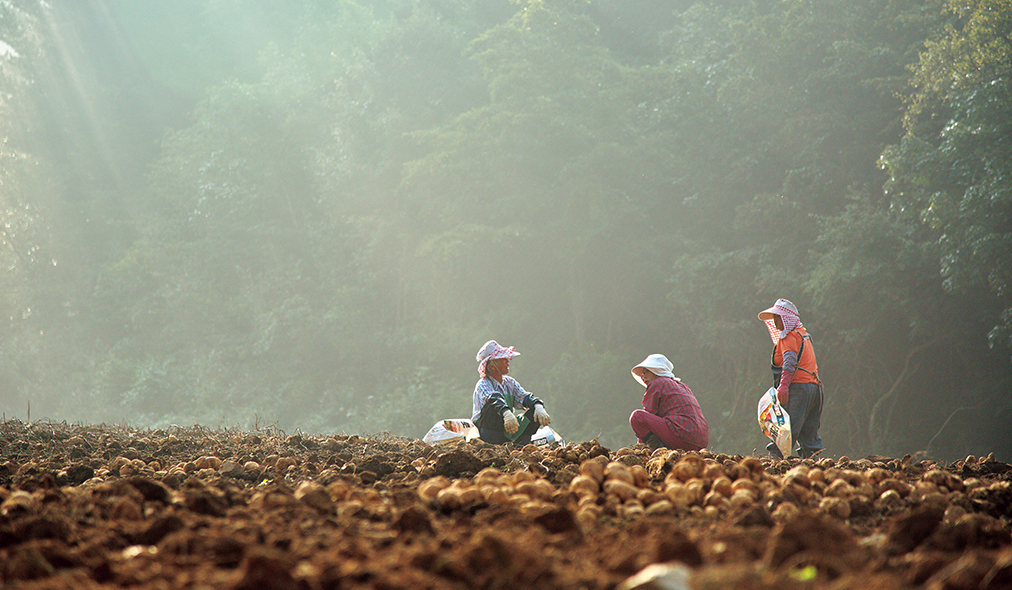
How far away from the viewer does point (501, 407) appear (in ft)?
19.9

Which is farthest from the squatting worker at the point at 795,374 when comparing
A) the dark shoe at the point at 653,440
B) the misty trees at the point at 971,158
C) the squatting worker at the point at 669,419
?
the misty trees at the point at 971,158

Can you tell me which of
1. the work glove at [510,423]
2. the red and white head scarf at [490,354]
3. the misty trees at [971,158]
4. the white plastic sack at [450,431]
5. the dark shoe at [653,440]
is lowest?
the dark shoe at [653,440]

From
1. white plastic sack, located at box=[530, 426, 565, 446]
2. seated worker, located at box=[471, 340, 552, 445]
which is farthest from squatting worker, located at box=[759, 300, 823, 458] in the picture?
seated worker, located at box=[471, 340, 552, 445]

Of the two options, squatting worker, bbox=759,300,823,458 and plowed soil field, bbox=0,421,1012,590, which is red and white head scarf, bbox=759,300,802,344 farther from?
plowed soil field, bbox=0,421,1012,590

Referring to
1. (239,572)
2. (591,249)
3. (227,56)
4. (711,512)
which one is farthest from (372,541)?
(227,56)

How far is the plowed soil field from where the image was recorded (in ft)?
4.95

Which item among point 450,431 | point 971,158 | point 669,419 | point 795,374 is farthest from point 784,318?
point 971,158

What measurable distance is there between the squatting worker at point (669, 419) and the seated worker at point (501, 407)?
77 cm

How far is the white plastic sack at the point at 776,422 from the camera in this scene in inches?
243

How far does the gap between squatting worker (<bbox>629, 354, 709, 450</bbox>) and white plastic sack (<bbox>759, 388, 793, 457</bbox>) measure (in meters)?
0.74

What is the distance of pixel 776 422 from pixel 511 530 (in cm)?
494

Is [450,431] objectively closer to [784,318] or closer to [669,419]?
[669,419]

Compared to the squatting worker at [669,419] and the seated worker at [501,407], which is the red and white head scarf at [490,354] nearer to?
the seated worker at [501,407]

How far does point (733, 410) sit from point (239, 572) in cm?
1300
